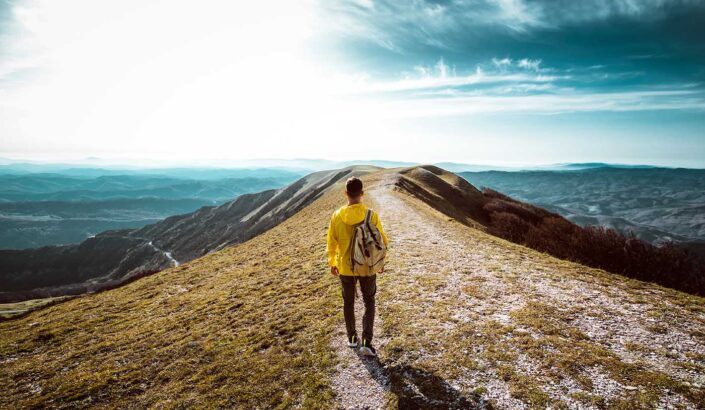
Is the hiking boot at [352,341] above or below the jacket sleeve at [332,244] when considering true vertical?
below

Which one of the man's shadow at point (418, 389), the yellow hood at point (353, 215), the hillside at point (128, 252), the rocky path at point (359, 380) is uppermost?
the yellow hood at point (353, 215)

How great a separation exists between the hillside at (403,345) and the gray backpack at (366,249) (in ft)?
7.91

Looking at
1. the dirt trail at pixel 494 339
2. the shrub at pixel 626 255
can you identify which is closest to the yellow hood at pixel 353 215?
the dirt trail at pixel 494 339

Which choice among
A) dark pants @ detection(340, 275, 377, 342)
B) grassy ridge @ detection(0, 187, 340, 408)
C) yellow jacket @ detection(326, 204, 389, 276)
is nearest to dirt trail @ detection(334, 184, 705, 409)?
dark pants @ detection(340, 275, 377, 342)

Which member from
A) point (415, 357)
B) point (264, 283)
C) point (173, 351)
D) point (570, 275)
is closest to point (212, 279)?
point (264, 283)

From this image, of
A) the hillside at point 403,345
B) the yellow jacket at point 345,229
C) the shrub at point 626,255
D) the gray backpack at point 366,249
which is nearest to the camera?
the hillside at point 403,345

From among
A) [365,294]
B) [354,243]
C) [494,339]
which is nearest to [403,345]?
[365,294]

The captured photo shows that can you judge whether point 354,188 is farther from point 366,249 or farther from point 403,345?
point 403,345

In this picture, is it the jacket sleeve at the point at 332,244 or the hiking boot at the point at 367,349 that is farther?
the hiking boot at the point at 367,349

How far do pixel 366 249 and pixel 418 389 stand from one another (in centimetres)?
307

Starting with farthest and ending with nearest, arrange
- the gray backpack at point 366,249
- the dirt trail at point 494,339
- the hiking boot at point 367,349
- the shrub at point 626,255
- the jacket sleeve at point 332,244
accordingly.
→ the shrub at point 626,255 → the hiking boot at point 367,349 → the jacket sleeve at point 332,244 → the gray backpack at point 366,249 → the dirt trail at point 494,339

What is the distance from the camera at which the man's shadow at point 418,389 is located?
20.3 feet

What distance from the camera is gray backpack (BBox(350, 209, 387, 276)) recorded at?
728 centimetres

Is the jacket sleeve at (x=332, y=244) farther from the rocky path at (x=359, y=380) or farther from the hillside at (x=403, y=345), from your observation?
the hillside at (x=403, y=345)
